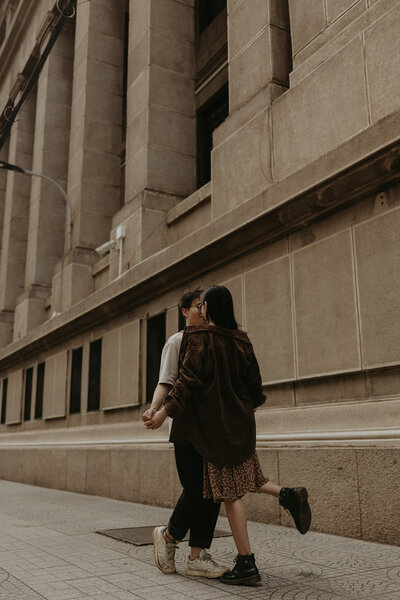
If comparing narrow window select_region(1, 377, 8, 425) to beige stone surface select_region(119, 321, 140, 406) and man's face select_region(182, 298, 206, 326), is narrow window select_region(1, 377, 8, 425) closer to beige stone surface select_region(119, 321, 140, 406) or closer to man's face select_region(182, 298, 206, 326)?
beige stone surface select_region(119, 321, 140, 406)

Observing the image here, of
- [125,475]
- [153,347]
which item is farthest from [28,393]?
[125,475]

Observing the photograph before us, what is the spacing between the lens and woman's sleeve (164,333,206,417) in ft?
13.3

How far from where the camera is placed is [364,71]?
7.24 metres

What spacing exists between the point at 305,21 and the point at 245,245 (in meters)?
3.35

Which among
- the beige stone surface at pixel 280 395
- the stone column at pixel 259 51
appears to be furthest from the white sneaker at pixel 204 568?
the stone column at pixel 259 51

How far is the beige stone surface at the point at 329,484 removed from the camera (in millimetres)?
5793

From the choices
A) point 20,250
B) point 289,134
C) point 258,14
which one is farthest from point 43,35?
point 289,134

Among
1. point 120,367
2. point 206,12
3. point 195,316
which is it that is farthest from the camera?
point 206,12

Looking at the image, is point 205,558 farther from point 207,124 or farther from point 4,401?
point 4,401

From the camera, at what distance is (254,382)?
4.35 meters

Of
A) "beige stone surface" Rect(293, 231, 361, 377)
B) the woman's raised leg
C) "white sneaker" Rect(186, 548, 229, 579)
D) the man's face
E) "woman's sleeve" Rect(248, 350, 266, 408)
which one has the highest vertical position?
"beige stone surface" Rect(293, 231, 361, 377)

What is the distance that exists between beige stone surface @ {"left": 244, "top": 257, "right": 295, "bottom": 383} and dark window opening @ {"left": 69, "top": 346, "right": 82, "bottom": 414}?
6881 mm

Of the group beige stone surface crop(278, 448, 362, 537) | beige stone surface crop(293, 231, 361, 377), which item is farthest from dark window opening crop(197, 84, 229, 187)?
beige stone surface crop(278, 448, 362, 537)

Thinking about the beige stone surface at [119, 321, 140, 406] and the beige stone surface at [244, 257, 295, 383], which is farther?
the beige stone surface at [119, 321, 140, 406]
